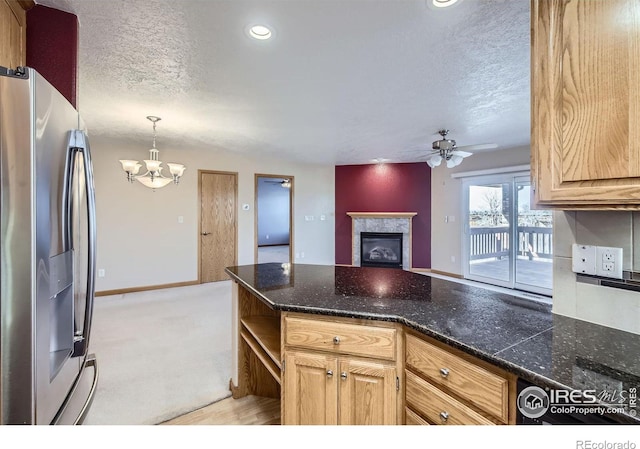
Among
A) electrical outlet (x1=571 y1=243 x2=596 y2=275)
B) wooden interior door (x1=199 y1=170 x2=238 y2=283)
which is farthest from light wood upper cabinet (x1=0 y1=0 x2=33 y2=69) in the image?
wooden interior door (x1=199 y1=170 x2=238 y2=283)

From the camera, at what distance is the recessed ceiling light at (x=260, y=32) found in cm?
179

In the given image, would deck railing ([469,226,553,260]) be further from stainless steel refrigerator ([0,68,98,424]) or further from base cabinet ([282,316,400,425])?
stainless steel refrigerator ([0,68,98,424])

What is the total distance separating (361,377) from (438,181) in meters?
5.49

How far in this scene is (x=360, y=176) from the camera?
Result: 665 centimetres

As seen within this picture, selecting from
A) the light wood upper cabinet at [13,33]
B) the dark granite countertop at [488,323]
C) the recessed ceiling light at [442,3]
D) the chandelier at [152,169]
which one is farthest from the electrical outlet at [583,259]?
the chandelier at [152,169]

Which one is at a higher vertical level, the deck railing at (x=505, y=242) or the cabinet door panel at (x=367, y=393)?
the deck railing at (x=505, y=242)

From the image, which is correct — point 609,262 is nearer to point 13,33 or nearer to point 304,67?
point 304,67

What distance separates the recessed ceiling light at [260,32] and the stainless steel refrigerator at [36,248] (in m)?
1.18

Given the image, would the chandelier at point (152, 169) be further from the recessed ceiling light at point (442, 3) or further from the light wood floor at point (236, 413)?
the recessed ceiling light at point (442, 3)

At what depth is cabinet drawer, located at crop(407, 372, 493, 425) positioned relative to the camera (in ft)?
3.31

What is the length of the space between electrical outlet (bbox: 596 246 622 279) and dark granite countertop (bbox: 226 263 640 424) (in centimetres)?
21
